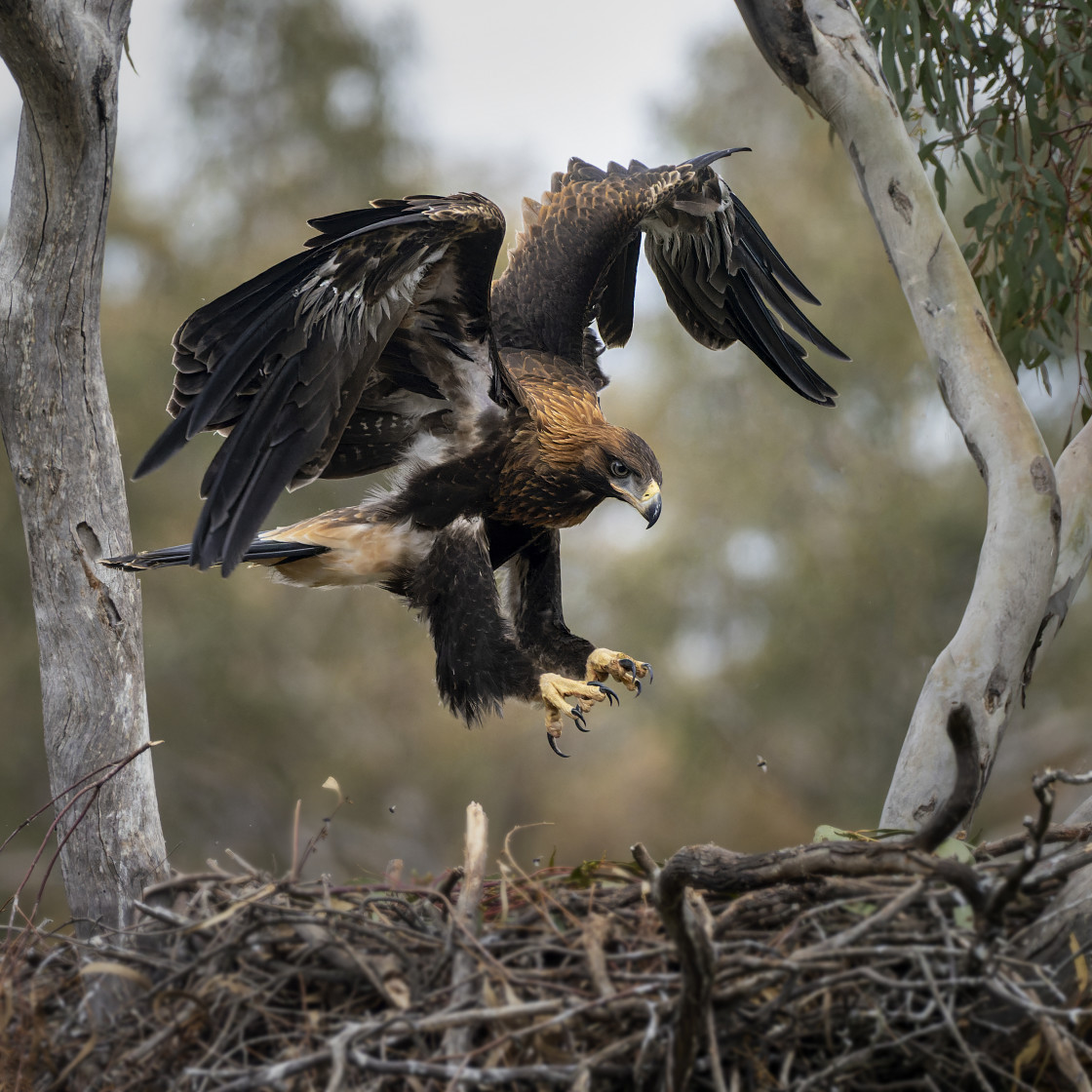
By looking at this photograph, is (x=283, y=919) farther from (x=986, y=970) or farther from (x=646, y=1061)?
(x=986, y=970)

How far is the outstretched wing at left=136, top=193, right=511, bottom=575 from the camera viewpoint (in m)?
2.86

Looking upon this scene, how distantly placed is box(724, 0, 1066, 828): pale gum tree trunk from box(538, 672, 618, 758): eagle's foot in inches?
32.8

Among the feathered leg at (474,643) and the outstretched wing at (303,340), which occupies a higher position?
the outstretched wing at (303,340)

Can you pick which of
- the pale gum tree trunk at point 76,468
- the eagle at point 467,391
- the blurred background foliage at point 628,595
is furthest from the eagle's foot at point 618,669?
the blurred background foliage at point 628,595

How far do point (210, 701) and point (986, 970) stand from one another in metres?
13.3

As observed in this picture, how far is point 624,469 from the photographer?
3.57 m

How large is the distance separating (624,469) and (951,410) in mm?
973

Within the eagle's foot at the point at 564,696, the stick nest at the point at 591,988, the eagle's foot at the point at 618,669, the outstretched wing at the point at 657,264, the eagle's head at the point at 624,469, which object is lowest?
the stick nest at the point at 591,988

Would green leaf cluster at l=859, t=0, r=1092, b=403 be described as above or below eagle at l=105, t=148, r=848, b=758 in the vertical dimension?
above

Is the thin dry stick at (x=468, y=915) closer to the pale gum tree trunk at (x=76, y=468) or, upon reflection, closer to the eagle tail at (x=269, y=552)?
the pale gum tree trunk at (x=76, y=468)

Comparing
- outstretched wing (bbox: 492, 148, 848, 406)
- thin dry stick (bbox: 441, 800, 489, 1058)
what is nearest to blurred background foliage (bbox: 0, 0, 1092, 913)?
outstretched wing (bbox: 492, 148, 848, 406)

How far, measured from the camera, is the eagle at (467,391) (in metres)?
3.00

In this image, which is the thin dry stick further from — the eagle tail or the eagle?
the eagle tail

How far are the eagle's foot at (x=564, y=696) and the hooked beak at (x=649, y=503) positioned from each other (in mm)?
500
